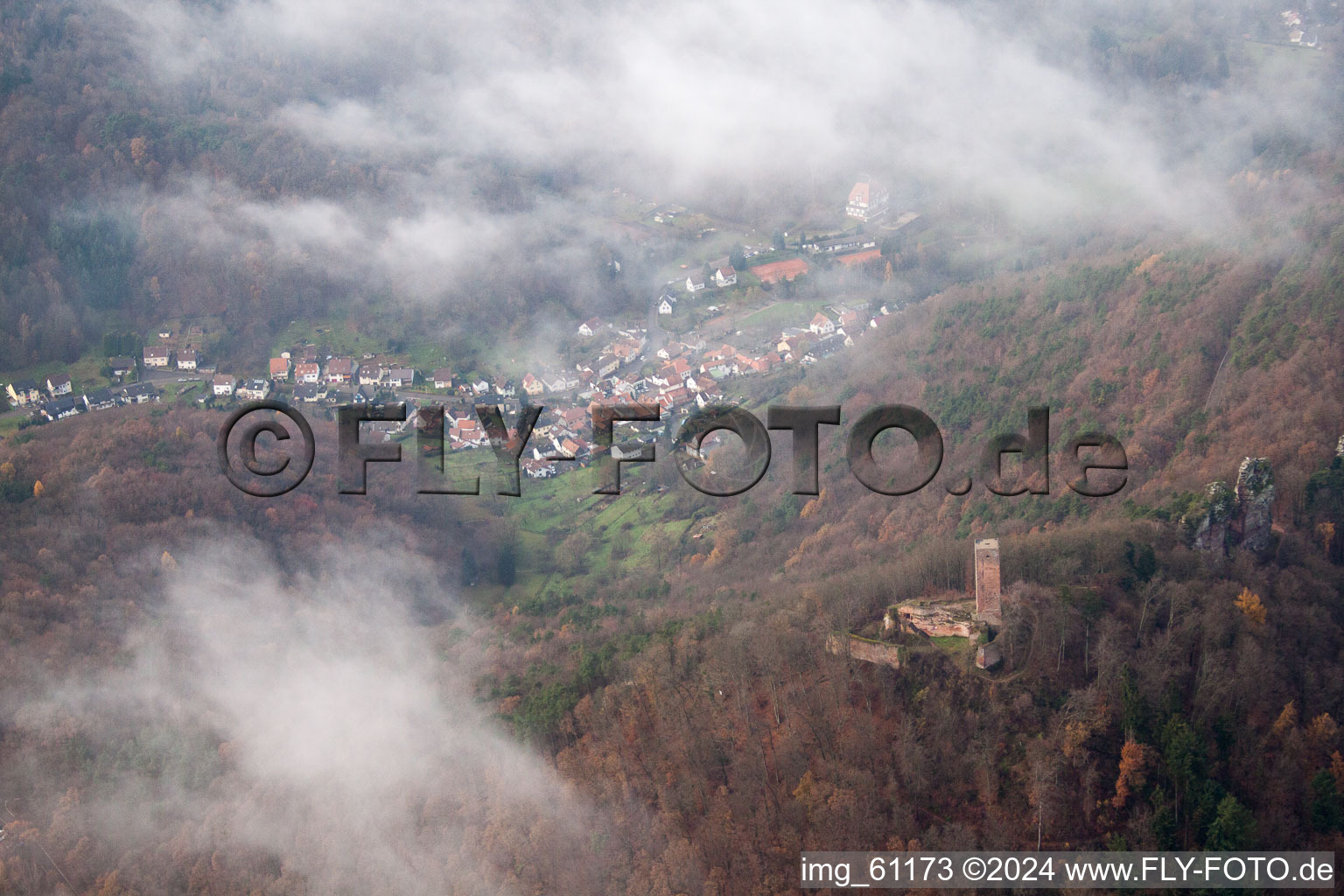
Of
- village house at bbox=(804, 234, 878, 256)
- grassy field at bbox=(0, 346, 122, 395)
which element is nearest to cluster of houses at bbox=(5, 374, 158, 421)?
grassy field at bbox=(0, 346, 122, 395)

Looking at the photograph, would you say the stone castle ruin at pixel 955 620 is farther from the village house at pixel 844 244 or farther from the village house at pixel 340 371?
the village house at pixel 844 244

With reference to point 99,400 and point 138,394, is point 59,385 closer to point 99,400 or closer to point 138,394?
point 99,400

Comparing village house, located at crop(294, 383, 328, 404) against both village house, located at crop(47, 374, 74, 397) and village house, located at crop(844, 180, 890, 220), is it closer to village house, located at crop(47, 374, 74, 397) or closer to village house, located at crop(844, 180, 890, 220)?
village house, located at crop(47, 374, 74, 397)

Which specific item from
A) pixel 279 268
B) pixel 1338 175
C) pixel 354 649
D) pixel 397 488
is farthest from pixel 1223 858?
pixel 279 268

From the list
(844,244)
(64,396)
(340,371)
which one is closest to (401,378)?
(340,371)

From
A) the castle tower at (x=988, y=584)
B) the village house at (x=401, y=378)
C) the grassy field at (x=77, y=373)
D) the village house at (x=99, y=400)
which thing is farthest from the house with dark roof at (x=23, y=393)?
the castle tower at (x=988, y=584)

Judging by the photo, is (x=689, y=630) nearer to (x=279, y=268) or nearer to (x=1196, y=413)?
(x=1196, y=413)
